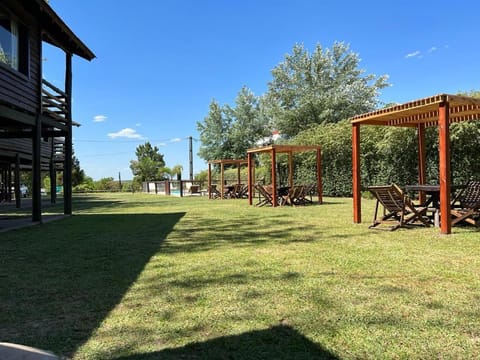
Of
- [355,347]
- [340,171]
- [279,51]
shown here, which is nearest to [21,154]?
[340,171]

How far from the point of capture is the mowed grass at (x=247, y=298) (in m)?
2.25

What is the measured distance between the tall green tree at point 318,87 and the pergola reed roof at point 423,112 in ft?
68.9

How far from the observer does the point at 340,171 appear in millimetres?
17922

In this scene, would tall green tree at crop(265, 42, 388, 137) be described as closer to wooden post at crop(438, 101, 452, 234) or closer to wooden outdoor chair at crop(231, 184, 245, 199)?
wooden outdoor chair at crop(231, 184, 245, 199)

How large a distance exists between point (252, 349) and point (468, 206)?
6529 millimetres

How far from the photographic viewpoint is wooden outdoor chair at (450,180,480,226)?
6805 mm

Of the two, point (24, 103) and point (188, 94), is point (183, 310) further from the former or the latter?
point (188, 94)

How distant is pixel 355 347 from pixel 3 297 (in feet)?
9.94

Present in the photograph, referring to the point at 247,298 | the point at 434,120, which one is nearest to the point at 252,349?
the point at 247,298

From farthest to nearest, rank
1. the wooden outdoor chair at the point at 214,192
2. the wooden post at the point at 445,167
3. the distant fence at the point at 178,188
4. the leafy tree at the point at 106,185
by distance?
the leafy tree at the point at 106,185
the distant fence at the point at 178,188
the wooden outdoor chair at the point at 214,192
the wooden post at the point at 445,167

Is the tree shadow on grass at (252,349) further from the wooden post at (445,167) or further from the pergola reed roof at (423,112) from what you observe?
the pergola reed roof at (423,112)

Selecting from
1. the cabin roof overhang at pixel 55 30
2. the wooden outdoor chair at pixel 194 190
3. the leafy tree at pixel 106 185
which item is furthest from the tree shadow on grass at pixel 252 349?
the leafy tree at pixel 106 185

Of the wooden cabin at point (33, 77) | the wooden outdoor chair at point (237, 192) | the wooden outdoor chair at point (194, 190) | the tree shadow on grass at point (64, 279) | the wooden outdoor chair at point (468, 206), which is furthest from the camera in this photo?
the wooden outdoor chair at point (194, 190)

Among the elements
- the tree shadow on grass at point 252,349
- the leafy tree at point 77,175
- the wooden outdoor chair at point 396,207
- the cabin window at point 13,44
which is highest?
the cabin window at point 13,44
